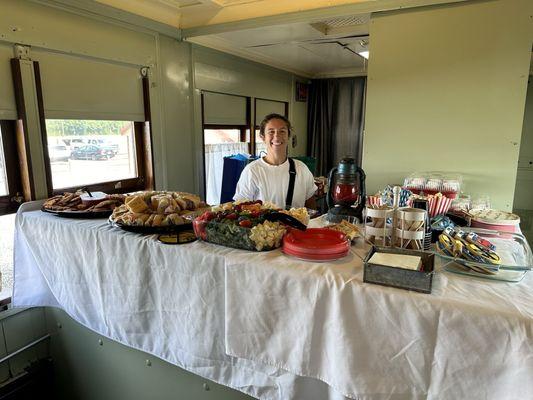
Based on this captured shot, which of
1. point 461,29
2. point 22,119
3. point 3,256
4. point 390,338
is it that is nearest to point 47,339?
point 3,256

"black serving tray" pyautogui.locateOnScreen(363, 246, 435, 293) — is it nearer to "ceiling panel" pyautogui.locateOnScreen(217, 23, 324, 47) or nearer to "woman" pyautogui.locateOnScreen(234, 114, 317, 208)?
"woman" pyautogui.locateOnScreen(234, 114, 317, 208)

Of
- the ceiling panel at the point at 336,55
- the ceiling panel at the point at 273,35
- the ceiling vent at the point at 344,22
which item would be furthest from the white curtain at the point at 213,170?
the ceiling vent at the point at 344,22

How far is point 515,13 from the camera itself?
2.02 m

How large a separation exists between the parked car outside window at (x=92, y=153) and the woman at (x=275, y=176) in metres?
1.08

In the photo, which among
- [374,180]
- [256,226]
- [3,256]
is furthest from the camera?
[374,180]

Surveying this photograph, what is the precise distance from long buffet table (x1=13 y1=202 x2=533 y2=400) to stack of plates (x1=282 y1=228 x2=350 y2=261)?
0.03 m

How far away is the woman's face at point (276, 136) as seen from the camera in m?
2.22

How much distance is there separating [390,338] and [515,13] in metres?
2.00

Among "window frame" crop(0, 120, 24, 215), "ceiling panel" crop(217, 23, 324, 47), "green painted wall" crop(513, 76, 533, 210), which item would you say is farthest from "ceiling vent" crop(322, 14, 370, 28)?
"green painted wall" crop(513, 76, 533, 210)

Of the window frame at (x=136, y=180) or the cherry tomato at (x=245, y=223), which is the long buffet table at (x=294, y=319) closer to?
the cherry tomato at (x=245, y=223)

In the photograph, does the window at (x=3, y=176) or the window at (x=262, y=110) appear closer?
the window at (x=3, y=176)

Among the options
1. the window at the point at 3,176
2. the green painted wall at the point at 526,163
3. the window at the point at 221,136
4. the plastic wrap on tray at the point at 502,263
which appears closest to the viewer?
the plastic wrap on tray at the point at 502,263

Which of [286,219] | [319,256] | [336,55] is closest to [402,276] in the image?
[319,256]

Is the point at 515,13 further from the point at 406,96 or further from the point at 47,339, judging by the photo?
the point at 47,339
